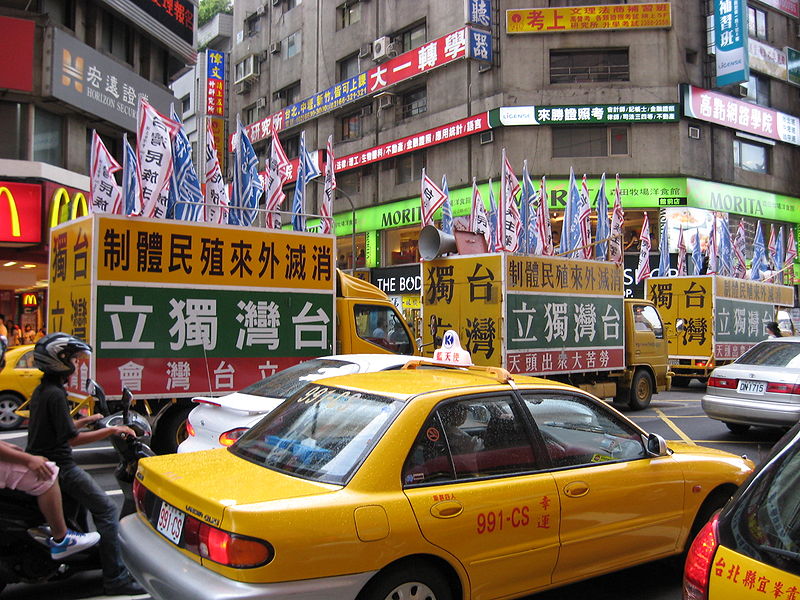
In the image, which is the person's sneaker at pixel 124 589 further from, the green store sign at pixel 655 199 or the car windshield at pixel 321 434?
the green store sign at pixel 655 199

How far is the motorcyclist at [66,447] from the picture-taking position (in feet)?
13.1

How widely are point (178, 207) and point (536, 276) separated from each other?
6.37m

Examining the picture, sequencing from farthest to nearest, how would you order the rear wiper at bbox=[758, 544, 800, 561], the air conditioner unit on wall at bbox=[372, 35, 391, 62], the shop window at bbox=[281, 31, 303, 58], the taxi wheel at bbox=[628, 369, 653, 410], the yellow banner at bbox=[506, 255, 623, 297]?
the shop window at bbox=[281, 31, 303, 58] → the air conditioner unit on wall at bbox=[372, 35, 391, 62] → the taxi wheel at bbox=[628, 369, 653, 410] → the yellow banner at bbox=[506, 255, 623, 297] → the rear wiper at bbox=[758, 544, 800, 561]

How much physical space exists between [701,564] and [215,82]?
151 feet

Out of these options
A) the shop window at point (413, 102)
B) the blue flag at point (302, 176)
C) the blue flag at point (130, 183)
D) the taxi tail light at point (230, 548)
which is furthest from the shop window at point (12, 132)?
the shop window at point (413, 102)

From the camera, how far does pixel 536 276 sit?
12102 mm

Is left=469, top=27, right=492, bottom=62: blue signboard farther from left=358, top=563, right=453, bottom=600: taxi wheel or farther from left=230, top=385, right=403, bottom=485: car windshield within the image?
left=358, top=563, right=453, bottom=600: taxi wheel

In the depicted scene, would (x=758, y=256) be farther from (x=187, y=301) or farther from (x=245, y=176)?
(x=187, y=301)

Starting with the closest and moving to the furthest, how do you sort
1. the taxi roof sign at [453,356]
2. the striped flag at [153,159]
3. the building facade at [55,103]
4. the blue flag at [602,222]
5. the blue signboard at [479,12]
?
the taxi roof sign at [453,356] → the striped flag at [153,159] → the building facade at [55,103] → the blue flag at [602,222] → the blue signboard at [479,12]

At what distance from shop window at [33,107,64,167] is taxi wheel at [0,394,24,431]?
9.10m

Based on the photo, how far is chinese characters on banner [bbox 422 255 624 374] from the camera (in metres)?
11.6

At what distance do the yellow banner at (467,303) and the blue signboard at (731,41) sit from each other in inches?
865

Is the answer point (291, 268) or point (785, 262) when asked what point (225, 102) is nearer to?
point (785, 262)

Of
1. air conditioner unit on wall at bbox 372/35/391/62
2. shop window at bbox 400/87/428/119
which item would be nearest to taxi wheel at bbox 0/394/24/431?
shop window at bbox 400/87/428/119
